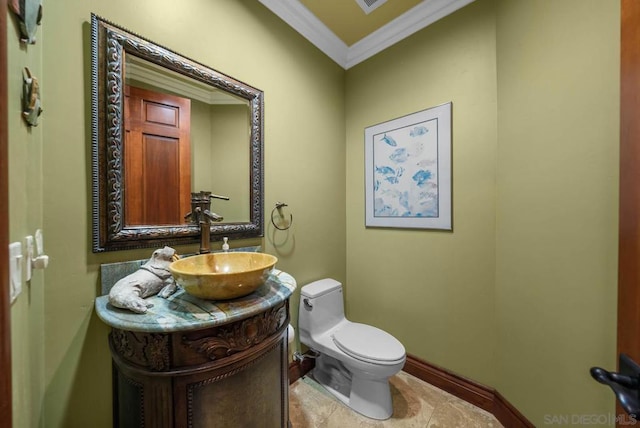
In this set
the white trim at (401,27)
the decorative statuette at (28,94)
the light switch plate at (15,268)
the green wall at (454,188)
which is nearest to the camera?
the light switch plate at (15,268)

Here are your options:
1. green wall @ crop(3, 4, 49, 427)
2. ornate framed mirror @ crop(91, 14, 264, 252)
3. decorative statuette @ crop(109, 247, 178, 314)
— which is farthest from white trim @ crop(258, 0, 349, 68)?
decorative statuette @ crop(109, 247, 178, 314)

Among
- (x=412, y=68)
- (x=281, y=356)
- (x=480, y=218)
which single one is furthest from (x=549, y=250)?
(x=412, y=68)

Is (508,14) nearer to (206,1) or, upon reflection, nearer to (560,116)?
(560,116)

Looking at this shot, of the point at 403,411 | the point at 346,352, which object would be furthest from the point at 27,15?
the point at 403,411

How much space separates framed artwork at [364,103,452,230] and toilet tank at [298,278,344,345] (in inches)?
24.8

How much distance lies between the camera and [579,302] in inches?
38.4

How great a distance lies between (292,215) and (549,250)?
1.38m

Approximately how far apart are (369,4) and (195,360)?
85.0 inches

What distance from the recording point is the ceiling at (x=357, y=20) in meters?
1.55

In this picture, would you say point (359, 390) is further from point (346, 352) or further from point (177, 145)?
point (177, 145)

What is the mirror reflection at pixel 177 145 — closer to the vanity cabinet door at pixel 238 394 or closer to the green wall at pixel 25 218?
the green wall at pixel 25 218

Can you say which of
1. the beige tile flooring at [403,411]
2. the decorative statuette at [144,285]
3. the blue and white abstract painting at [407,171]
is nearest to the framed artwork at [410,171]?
the blue and white abstract painting at [407,171]

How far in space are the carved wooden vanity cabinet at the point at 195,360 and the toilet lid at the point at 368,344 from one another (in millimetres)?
618

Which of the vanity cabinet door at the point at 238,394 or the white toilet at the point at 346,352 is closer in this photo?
the vanity cabinet door at the point at 238,394
